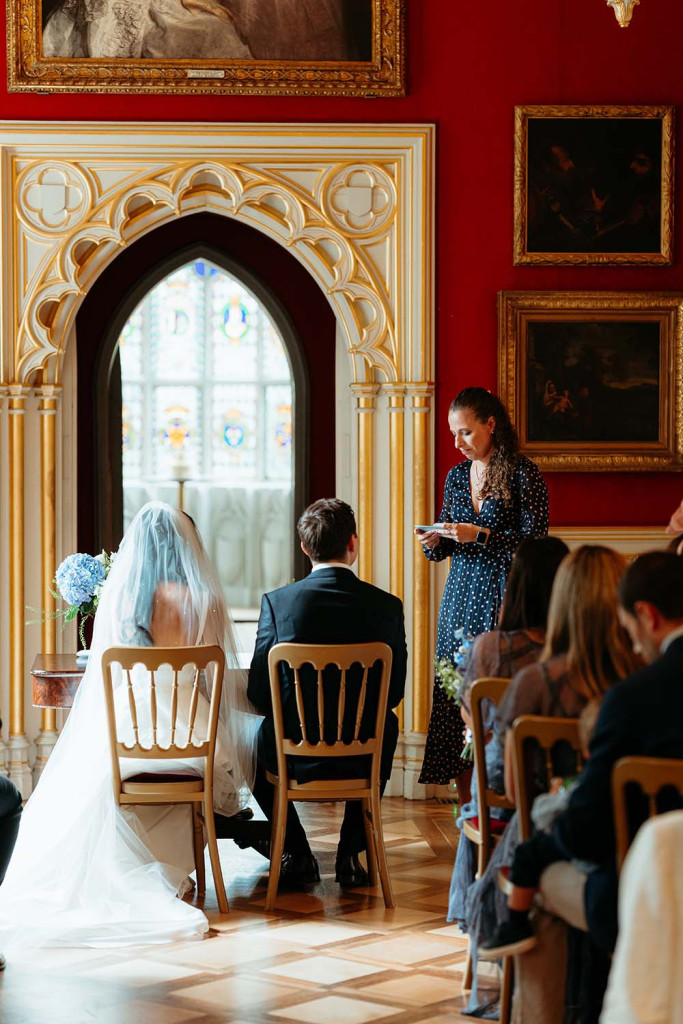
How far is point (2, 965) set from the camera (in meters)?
4.53

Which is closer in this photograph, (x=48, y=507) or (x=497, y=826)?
(x=497, y=826)

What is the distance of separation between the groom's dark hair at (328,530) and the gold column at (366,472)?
219cm

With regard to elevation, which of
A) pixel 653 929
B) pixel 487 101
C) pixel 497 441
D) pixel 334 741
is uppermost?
pixel 487 101

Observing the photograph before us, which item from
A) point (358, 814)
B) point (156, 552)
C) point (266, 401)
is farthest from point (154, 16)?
point (266, 401)

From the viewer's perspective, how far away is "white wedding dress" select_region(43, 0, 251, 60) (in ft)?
24.2

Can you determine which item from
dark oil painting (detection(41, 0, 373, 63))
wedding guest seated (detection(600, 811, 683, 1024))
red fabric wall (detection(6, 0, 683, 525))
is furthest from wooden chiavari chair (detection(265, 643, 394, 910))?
dark oil painting (detection(41, 0, 373, 63))

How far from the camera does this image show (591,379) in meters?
7.57

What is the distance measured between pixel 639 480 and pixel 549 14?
2657 mm

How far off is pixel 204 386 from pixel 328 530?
9180mm

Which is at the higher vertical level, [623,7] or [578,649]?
[623,7]

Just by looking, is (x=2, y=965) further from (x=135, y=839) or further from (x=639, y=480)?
(x=639, y=480)

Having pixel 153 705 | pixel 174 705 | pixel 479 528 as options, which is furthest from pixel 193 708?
pixel 479 528

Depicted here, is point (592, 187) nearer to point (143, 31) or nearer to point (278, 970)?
point (143, 31)

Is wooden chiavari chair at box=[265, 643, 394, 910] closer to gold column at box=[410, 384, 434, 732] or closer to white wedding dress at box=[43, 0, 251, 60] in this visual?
gold column at box=[410, 384, 434, 732]
